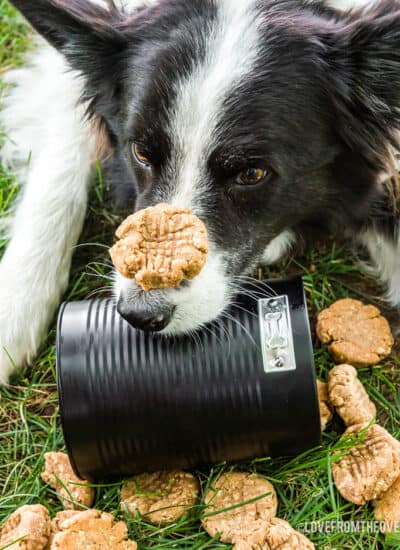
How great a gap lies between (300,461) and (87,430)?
94cm

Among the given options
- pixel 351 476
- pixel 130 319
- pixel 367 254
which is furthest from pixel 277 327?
pixel 367 254

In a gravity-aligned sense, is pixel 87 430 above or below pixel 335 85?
below

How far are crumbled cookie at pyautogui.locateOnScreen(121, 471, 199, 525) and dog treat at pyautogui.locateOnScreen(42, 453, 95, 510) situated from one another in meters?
0.15

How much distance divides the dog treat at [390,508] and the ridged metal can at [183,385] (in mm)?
465

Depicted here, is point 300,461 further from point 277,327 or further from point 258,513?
point 277,327

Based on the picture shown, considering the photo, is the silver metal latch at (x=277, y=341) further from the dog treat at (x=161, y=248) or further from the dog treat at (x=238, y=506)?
the dog treat at (x=238, y=506)

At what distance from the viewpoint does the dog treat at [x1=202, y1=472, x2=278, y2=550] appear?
2754 millimetres

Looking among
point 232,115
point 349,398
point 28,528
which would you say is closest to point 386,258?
point 349,398

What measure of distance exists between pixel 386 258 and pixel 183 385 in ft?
4.72

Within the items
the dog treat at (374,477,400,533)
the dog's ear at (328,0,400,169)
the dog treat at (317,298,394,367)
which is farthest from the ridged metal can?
the dog's ear at (328,0,400,169)

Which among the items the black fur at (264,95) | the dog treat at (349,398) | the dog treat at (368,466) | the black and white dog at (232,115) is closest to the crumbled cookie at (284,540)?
the dog treat at (368,466)

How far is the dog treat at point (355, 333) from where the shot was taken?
10.6ft

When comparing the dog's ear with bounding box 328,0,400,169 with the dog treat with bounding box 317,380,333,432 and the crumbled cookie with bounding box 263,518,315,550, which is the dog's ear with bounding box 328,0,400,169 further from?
the crumbled cookie with bounding box 263,518,315,550

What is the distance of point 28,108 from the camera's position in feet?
13.5
